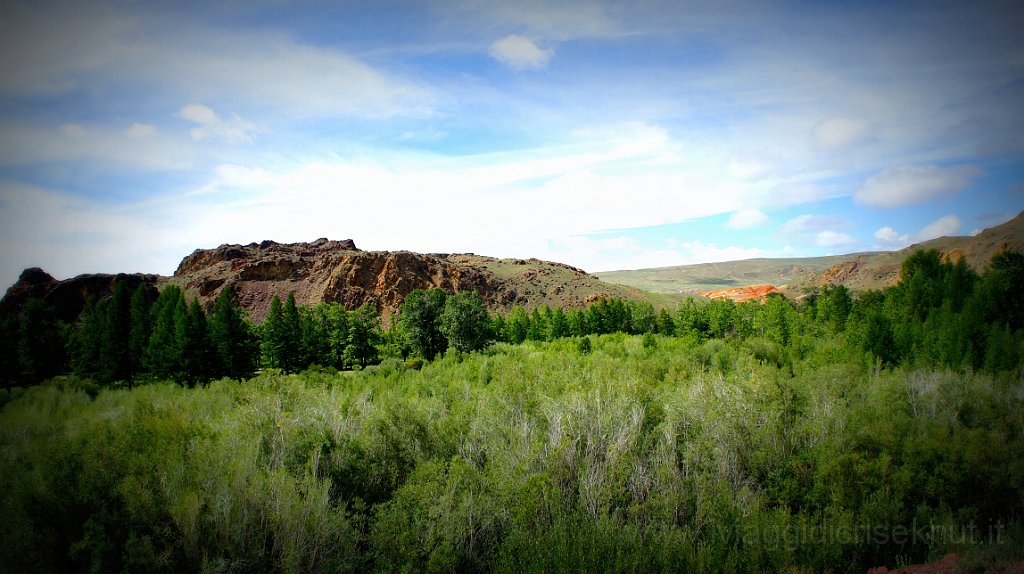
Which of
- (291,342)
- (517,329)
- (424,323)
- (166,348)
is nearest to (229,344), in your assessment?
(166,348)

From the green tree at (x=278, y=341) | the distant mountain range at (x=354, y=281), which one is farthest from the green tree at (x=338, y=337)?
the distant mountain range at (x=354, y=281)

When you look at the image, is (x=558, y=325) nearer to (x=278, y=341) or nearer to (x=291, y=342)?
(x=291, y=342)

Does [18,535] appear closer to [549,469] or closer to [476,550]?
[476,550]

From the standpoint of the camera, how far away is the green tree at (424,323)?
184 feet

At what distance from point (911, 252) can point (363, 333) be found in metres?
146

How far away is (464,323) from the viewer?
181 feet

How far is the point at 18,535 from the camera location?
10.7 m

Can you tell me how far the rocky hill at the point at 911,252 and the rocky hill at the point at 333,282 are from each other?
2618 inches

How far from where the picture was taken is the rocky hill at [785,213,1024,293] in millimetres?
60500

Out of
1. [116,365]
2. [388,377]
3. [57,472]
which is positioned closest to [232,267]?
[116,365]

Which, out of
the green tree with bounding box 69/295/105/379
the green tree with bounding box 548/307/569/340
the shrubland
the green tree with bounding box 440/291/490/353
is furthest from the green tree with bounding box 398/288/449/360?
the green tree with bounding box 69/295/105/379

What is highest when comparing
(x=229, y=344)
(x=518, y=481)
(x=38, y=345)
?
(x=38, y=345)

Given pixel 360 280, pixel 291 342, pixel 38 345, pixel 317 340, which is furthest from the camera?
pixel 360 280

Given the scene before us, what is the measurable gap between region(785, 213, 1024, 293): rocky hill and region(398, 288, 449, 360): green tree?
5779 centimetres
